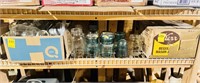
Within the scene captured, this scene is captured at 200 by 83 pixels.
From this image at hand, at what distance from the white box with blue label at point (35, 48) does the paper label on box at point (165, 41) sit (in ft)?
1.85

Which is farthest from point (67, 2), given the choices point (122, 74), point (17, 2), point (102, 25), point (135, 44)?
point (122, 74)

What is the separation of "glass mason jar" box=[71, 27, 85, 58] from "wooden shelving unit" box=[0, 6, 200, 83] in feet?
0.21

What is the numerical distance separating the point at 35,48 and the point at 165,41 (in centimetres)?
77

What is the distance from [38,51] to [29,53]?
5cm

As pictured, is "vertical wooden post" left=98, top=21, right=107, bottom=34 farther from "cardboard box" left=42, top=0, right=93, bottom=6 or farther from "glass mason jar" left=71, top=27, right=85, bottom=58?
"cardboard box" left=42, top=0, right=93, bottom=6

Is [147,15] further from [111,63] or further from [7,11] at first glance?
[7,11]

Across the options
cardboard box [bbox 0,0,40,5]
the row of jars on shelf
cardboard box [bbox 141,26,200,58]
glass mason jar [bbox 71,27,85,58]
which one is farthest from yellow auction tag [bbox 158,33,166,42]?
cardboard box [bbox 0,0,40,5]

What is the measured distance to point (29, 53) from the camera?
1034mm

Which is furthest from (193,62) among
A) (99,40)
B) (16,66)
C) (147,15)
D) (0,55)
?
(0,55)

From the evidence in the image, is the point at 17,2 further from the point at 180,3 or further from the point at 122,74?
the point at 122,74

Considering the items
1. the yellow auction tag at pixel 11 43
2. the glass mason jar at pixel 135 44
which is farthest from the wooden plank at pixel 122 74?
the yellow auction tag at pixel 11 43

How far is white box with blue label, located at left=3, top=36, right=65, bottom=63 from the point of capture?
3.26 feet

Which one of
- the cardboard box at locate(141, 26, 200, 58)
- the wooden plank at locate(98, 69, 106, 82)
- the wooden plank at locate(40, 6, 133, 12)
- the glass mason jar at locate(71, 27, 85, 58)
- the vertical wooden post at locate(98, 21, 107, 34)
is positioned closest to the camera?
the wooden plank at locate(40, 6, 133, 12)

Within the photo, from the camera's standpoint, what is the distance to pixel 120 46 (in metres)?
1.15
